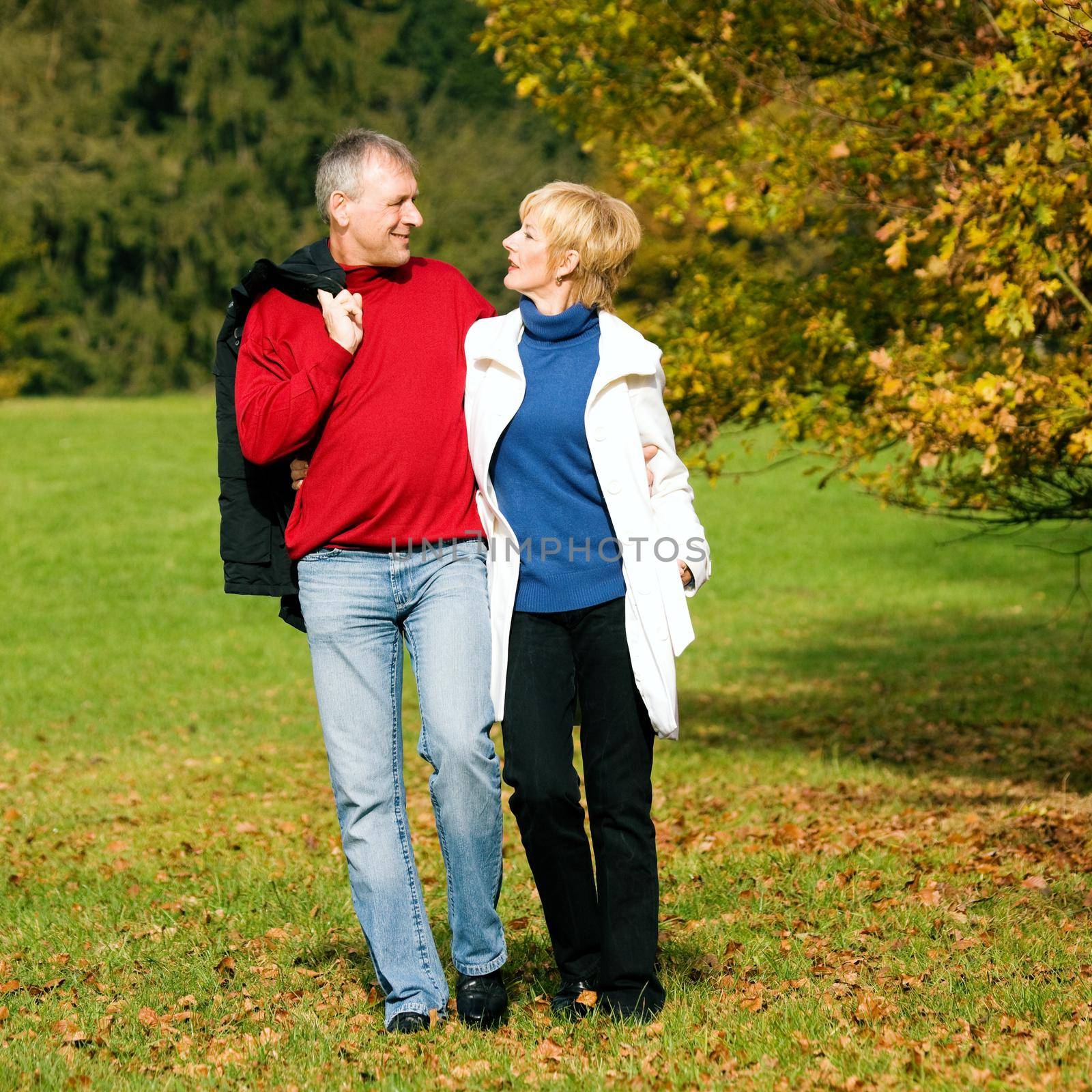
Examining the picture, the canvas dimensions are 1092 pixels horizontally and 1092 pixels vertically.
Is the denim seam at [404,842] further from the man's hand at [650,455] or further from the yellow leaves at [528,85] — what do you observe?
the yellow leaves at [528,85]

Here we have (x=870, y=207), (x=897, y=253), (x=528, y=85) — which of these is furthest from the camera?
(x=528, y=85)

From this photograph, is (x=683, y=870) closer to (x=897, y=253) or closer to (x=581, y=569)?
(x=581, y=569)

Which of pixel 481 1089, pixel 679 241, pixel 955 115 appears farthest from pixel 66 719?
pixel 679 241

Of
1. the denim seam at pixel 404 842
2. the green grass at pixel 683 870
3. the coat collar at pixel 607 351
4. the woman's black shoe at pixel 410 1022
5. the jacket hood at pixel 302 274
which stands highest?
the jacket hood at pixel 302 274

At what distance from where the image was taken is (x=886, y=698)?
42.7 ft

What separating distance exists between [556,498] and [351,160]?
1107 mm

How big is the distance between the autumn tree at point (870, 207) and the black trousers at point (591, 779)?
121 inches

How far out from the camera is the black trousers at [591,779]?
400 centimetres

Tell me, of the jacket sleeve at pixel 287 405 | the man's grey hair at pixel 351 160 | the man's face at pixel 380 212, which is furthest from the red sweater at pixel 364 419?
the man's grey hair at pixel 351 160

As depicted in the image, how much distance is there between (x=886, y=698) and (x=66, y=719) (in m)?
7.06

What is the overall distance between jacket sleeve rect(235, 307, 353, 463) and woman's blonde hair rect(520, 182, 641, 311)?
652mm

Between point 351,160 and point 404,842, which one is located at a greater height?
point 351,160

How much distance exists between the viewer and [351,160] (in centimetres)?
412

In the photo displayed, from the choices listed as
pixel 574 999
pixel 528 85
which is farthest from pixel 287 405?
pixel 528 85
